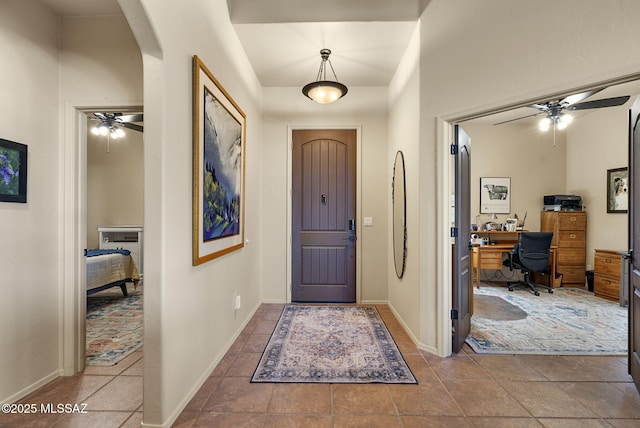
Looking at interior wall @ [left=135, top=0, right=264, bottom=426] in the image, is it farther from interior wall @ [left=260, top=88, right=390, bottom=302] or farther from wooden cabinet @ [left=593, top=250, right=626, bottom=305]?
wooden cabinet @ [left=593, top=250, right=626, bottom=305]

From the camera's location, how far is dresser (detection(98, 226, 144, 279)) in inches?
203

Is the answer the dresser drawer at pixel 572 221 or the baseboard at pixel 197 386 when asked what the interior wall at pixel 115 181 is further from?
the dresser drawer at pixel 572 221

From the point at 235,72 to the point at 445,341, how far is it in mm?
3147

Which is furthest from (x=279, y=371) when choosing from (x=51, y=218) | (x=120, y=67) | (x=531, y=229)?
(x=531, y=229)

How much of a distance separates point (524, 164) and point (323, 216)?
414cm

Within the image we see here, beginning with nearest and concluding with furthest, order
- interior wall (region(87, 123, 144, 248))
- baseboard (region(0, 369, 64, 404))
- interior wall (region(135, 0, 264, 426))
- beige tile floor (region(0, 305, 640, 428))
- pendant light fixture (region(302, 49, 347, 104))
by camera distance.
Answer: interior wall (region(135, 0, 264, 426)), beige tile floor (region(0, 305, 640, 428)), baseboard (region(0, 369, 64, 404)), pendant light fixture (region(302, 49, 347, 104)), interior wall (region(87, 123, 144, 248))

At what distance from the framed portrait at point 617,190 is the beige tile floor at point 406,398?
3261mm

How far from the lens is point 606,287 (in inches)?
163

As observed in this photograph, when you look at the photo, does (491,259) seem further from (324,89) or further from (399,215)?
(324,89)

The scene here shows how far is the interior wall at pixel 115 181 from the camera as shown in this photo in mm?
5660

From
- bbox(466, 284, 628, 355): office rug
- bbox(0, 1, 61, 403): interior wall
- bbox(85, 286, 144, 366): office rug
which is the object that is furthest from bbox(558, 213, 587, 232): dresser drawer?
bbox(0, 1, 61, 403): interior wall

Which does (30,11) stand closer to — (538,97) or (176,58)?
(176,58)

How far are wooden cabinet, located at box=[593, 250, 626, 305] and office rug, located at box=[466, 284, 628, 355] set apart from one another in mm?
125

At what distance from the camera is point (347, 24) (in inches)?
105
